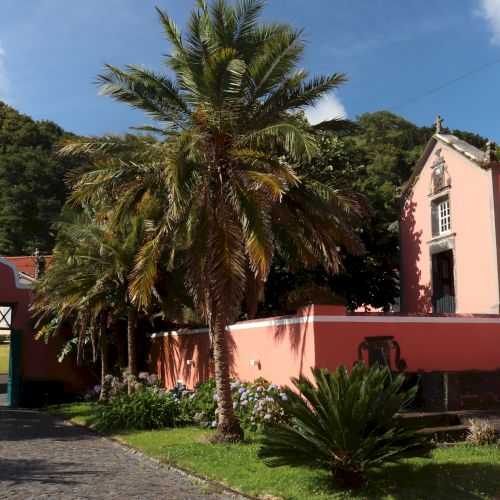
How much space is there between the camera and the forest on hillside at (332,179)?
19.8 m

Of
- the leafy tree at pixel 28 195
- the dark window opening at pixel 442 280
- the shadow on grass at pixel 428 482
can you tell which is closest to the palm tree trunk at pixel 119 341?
the dark window opening at pixel 442 280

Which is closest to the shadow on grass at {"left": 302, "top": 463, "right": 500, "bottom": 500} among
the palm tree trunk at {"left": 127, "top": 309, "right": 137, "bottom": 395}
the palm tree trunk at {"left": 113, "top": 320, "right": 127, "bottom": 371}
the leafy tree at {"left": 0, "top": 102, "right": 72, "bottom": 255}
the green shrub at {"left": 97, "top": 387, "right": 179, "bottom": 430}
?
the green shrub at {"left": 97, "top": 387, "right": 179, "bottom": 430}

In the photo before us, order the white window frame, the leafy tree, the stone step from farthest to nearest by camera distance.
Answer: the leafy tree < the white window frame < the stone step

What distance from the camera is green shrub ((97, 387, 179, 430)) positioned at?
14.0 m

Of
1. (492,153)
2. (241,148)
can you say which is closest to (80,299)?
(241,148)

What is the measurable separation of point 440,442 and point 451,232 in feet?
36.7

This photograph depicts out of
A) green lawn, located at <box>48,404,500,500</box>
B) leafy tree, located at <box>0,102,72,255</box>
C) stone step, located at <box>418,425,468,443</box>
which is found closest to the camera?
green lawn, located at <box>48,404,500,500</box>

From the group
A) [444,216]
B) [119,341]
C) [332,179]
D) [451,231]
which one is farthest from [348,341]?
[119,341]

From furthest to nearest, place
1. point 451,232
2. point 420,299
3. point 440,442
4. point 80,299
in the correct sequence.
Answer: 1. point 420,299
2. point 451,232
3. point 80,299
4. point 440,442

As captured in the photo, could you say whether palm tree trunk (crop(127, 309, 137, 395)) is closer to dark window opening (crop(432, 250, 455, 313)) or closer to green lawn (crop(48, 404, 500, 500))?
green lawn (crop(48, 404, 500, 500))

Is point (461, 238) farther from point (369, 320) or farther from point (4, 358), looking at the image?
point (4, 358)

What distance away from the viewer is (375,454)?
713cm

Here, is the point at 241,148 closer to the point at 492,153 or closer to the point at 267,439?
the point at 267,439

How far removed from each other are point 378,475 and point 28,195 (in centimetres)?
4256
